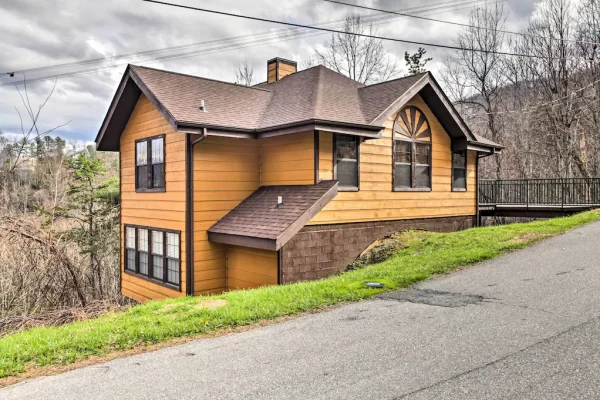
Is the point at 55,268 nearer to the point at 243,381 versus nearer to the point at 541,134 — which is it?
the point at 243,381

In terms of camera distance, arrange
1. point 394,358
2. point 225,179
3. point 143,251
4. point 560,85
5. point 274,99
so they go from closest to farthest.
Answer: point 394,358, point 225,179, point 143,251, point 274,99, point 560,85

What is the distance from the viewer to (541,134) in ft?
95.7

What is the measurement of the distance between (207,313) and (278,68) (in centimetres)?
1229

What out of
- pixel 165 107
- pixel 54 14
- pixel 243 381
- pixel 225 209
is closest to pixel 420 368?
pixel 243 381

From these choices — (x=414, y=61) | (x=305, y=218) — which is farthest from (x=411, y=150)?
(x=414, y=61)

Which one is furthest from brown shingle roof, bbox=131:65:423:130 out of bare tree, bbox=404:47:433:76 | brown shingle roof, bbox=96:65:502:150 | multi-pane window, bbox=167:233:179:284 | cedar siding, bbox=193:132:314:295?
bare tree, bbox=404:47:433:76

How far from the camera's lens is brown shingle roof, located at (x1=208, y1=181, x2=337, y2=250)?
9.80m

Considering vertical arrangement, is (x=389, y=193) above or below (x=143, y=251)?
above

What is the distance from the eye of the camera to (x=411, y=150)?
13.7 m

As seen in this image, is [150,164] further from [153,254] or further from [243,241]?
[243,241]

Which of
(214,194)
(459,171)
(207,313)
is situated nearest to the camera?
(207,313)

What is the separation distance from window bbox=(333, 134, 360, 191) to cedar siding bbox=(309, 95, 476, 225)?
0.64 ft

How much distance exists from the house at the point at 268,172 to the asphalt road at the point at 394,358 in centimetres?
414

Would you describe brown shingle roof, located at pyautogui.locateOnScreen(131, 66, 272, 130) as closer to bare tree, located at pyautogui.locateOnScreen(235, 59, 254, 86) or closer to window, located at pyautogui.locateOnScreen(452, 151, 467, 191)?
window, located at pyautogui.locateOnScreen(452, 151, 467, 191)
